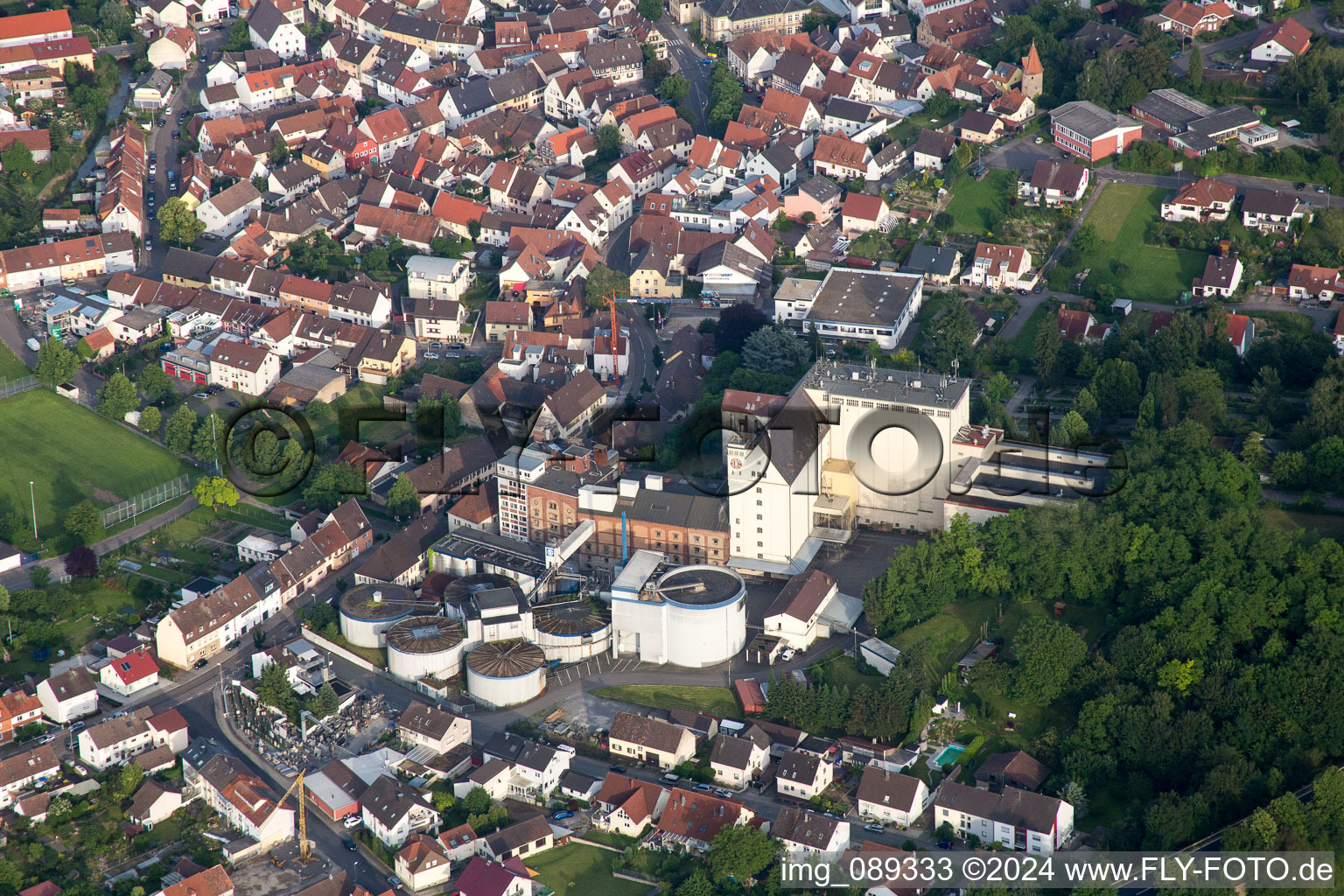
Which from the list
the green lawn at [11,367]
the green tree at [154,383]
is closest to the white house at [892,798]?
the green tree at [154,383]

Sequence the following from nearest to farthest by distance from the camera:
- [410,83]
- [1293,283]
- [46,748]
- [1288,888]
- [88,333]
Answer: [1288,888], [46,748], [1293,283], [88,333], [410,83]

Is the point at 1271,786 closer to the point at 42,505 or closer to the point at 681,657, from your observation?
the point at 681,657

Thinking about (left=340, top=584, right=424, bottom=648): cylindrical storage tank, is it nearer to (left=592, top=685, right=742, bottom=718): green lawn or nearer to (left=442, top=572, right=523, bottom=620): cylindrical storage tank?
(left=442, top=572, right=523, bottom=620): cylindrical storage tank

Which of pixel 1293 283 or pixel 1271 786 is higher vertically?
pixel 1293 283

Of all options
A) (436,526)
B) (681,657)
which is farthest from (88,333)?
(681,657)

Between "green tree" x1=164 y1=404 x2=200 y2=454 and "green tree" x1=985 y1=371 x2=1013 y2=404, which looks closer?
"green tree" x1=985 y1=371 x2=1013 y2=404

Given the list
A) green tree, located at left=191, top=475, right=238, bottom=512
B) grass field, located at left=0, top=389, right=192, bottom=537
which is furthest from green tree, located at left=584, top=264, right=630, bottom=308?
grass field, located at left=0, top=389, right=192, bottom=537
